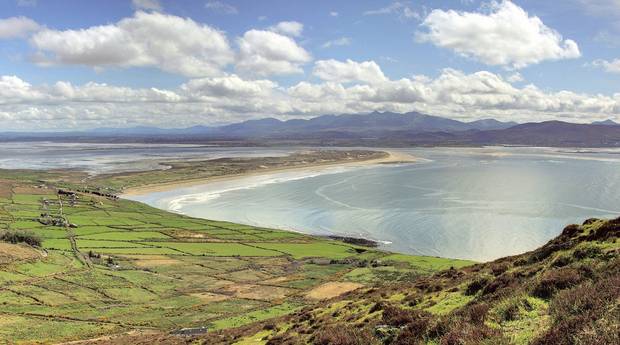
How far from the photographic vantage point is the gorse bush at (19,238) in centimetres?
7244

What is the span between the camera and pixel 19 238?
72.7m

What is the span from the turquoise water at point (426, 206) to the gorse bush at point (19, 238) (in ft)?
167

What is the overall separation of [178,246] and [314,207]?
52.0 metres

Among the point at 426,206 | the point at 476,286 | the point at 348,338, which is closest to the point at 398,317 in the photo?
the point at 348,338

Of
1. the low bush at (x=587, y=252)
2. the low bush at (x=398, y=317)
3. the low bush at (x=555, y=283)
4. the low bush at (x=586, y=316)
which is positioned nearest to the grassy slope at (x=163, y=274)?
the low bush at (x=398, y=317)

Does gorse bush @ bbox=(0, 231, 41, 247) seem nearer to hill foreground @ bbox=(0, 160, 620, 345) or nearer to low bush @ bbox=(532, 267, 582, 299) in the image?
hill foreground @ bbox=(0, 160, 620, 345)

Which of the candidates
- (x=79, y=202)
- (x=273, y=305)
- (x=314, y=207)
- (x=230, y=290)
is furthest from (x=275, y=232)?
(x=79, y=202)

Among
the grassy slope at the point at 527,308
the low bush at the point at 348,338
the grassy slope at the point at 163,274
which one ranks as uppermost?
the grassy slope at the point at 527,308

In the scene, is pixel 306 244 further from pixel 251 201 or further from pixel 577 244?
pixel 577 244

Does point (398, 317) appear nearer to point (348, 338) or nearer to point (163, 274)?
point (348, 338)

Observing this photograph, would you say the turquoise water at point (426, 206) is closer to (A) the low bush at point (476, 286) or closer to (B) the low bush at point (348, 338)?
(A) the low bush at point (476, 286)

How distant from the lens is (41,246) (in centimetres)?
7444

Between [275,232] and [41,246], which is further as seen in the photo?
[275,232]

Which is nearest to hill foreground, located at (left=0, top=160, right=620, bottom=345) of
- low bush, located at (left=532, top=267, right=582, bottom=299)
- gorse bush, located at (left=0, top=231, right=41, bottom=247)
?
low bush, located at (left=532, top=267, right=582, bottom=299)
